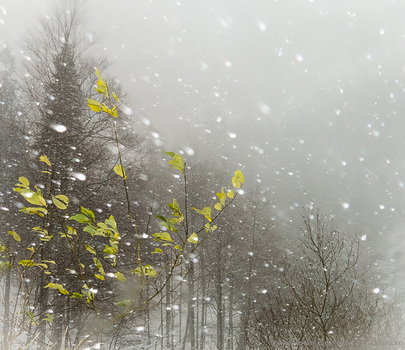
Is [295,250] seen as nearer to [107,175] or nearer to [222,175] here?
[222,175]

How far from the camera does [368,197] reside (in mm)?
115062

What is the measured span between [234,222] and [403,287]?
46.0 metres

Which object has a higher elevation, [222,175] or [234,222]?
[222,175]

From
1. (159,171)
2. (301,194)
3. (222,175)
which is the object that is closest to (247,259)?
(222,175)

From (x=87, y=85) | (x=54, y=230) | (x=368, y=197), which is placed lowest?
(x=54, y=230)

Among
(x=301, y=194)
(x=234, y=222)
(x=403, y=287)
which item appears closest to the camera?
(x=234, y=222)

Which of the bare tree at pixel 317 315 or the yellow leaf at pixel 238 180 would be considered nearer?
the yellow leaf at pixel 238 180

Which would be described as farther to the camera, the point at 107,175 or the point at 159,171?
the point at 159,171

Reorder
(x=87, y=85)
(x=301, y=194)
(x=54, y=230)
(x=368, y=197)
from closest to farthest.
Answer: (x=54, y=230)
(x=87, y=85)
(x=301, y=194)
(x=368, y=197)

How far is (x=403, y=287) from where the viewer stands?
46.4 m

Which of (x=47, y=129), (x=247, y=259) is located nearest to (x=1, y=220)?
(x=47, y=129)

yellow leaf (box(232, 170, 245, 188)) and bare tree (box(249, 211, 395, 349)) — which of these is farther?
bare tree (box(249, 211, 395, 349))

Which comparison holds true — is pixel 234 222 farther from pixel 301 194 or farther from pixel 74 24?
pixel 301 194

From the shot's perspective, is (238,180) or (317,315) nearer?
(238,180)
